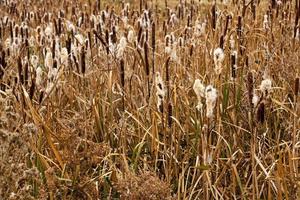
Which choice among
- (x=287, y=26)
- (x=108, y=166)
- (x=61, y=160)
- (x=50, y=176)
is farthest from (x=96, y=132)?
(x=287, y=26)

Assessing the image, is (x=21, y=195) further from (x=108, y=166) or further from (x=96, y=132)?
(x=96, y=132)

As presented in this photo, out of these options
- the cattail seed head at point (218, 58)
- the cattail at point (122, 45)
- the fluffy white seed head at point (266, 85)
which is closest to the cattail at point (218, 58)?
the cattail seed head at point (218, 58)

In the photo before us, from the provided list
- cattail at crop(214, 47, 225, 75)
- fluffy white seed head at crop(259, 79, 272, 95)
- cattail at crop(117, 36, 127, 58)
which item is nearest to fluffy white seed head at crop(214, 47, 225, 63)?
cattail at crop(214, 47, 225, 75)

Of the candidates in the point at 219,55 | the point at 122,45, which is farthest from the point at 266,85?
the point at 122,45

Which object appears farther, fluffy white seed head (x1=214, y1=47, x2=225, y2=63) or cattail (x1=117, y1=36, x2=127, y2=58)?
cattail (x1=117, y1=36, x2=127, y2=58)

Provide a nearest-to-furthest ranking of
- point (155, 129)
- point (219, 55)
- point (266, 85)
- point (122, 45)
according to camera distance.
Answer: point (266, 85), point (219, 55), point (155, 129), point (122, 45)

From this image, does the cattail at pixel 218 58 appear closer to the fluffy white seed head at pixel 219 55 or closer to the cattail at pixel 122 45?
the fluffy white seed head at pixel 219 55

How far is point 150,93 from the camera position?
9.16 ft

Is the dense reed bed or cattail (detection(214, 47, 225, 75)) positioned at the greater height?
cattail (detection(214, 47, 225, 75))

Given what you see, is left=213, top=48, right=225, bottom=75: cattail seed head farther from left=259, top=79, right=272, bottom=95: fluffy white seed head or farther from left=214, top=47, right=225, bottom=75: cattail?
left=259, top=79, right=272, bottom=95: fluffy white seed head

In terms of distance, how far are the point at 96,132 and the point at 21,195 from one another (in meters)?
1.01

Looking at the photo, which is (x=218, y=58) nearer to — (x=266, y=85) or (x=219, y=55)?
(x=219, y=55)

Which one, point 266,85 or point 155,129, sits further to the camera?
point 155,129

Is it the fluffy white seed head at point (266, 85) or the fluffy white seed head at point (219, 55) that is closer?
the fluffy white seed head at point (266, 85)
